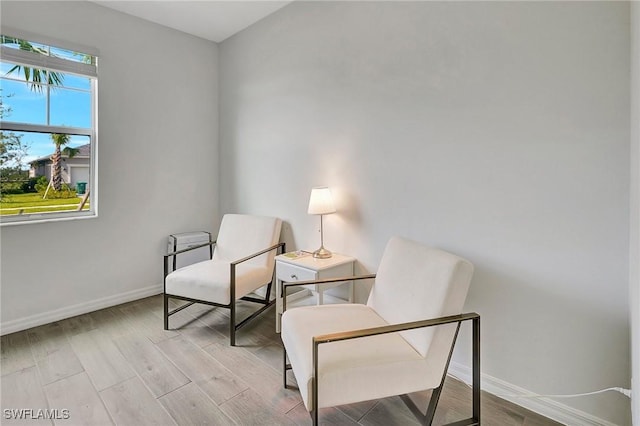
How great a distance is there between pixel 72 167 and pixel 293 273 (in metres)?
2.29

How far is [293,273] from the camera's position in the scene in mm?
2504

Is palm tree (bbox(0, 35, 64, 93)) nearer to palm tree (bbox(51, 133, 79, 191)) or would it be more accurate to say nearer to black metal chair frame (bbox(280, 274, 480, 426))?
palm tree (bbox(51, 133, 79, 191))

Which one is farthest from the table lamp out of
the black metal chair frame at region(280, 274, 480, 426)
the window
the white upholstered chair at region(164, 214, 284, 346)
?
the window

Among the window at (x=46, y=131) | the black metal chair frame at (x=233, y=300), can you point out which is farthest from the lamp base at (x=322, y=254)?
the window at (x=46, y=131)

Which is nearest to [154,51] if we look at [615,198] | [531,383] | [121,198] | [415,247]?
[121,198]

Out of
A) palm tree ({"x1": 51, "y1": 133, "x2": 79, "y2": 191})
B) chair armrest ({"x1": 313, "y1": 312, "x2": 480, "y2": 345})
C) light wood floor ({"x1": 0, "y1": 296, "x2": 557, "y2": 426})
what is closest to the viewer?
chair armrest ({"x1": 313, "y1": 312, "x2": 480, "y2": 345})

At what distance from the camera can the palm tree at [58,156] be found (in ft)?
9.42

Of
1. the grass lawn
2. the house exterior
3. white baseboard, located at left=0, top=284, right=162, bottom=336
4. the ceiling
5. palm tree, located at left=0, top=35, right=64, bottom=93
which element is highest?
the ceiling

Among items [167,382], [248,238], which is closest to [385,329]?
[167,382]

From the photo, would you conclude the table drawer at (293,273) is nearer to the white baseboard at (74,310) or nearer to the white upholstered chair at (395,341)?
the white upholstered chair at (395,341)

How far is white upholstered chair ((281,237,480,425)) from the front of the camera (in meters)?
1.38

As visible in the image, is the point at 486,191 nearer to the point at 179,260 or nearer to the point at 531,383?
the point at 531,383

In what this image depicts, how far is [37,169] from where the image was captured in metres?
2.78

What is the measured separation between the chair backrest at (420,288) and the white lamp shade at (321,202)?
2.16 ft
